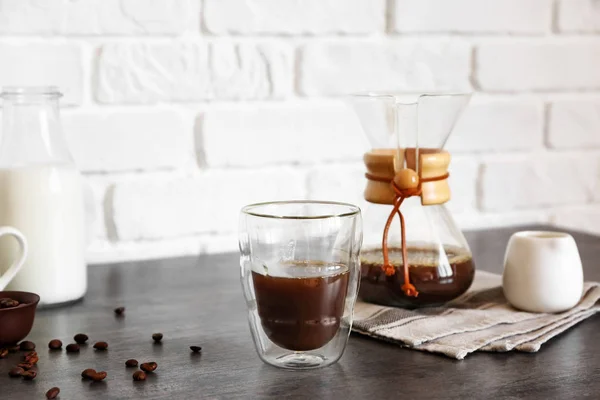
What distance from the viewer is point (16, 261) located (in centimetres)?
94

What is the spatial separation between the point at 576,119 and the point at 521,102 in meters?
0.14

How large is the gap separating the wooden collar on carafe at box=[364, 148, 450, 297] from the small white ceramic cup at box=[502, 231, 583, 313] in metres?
0.12

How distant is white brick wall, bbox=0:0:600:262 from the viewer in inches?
49.8

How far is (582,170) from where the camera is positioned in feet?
5.51

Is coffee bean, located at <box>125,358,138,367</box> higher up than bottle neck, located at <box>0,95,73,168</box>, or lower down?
lower down

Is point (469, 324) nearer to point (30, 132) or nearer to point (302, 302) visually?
point (302, 302)

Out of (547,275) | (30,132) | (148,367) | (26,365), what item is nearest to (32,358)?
(26,365)

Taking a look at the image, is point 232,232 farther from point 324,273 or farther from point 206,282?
point 324,273

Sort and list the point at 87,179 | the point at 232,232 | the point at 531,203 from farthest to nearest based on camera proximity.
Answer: the point at 531,203
the point at 232,232
the point at 87,179

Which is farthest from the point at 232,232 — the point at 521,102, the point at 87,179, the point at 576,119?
the point at 576,119

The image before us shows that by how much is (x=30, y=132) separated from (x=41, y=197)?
94mm

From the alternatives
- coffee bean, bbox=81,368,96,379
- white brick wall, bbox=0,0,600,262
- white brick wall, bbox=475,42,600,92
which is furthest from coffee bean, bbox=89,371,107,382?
white brick wall, bbox=475,42,600,92

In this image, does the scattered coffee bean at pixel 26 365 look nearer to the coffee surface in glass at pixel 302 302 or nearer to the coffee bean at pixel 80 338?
the coffee bean at pixel 80 338

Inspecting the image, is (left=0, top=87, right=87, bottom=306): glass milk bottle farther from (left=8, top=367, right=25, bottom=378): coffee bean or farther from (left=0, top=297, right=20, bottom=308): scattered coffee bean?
(left=8, top=367, right=25, bottom=378): coffee bean
